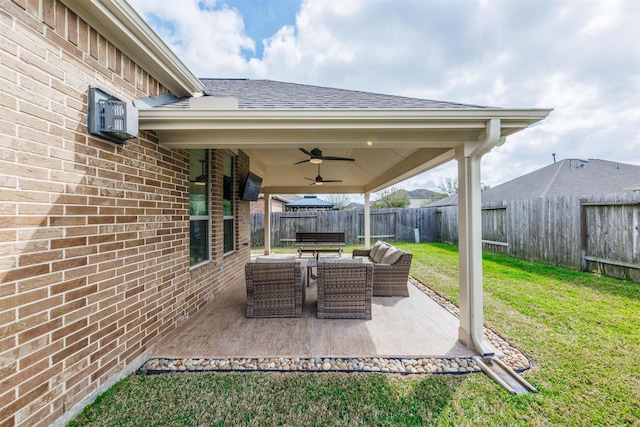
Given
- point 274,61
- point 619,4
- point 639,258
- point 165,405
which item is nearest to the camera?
point 165,405

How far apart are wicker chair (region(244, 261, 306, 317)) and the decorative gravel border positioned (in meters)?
1.13

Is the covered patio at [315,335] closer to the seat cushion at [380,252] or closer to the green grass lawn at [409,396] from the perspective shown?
the green grass lawn at [409,396]

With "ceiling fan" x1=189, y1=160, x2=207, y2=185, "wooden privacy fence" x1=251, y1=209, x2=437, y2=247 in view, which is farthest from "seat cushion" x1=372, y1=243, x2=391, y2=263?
"wooden privacy fence" x1=251, y1=209, x2=437, y2=247

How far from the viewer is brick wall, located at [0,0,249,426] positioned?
1678mm

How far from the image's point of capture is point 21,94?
67.6 inches

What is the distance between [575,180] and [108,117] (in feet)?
50.3

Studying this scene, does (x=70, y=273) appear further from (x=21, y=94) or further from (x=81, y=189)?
(x=21, y=94)

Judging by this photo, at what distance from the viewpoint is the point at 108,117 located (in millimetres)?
2285

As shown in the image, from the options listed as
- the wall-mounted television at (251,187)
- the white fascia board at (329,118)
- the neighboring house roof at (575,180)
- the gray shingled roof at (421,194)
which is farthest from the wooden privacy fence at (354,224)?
the gray shingled roof at (421,194)

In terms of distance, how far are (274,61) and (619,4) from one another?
816 cm

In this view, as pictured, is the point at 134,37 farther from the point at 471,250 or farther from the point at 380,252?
the point at 380,252

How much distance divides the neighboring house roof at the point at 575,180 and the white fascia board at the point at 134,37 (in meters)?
12.7

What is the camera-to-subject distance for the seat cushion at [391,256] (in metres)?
4.89

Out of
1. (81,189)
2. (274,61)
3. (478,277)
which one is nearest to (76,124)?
(81,189)
